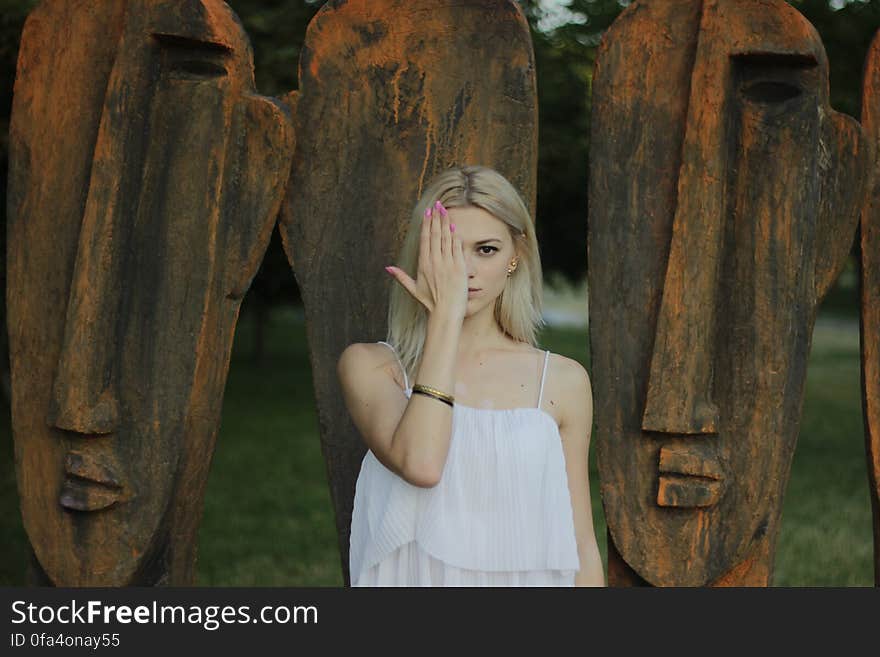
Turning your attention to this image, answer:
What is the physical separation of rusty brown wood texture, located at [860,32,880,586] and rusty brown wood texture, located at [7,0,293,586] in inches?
68.2

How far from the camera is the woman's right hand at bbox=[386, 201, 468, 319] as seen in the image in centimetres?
263

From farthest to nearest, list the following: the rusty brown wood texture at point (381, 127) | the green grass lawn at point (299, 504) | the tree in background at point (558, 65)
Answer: the tree in background at point (558, 65) → the green grass lawn at point (299, 504) → the rusty brown wood texture at point (381, 127)

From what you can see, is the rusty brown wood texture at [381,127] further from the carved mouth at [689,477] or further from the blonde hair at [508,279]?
the carved mouth at [689,477]

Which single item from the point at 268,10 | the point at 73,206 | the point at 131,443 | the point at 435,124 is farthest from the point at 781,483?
the point at 268,10

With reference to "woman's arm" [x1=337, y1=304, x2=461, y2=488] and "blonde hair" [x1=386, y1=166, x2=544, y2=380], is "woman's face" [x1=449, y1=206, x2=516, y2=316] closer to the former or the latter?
"blonde hair" [x1=386, y1=166, x2=544, y2=380]

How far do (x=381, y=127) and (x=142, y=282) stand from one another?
2.91ft

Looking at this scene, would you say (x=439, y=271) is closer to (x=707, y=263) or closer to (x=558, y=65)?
(x=707, y=263)

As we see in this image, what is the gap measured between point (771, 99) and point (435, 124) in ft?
3.35

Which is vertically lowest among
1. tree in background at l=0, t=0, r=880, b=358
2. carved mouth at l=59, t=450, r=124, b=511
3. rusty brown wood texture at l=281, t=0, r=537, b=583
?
carved mouth at l=59, t=450, r=124, b=511

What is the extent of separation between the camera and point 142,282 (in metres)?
3.46

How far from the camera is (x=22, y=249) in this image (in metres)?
3.57

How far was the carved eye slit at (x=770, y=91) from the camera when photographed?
3434 millimetres

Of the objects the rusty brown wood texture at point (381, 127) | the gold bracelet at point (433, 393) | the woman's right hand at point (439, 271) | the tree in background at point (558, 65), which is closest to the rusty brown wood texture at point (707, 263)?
the rusty brown wood texture at point (381, 127)

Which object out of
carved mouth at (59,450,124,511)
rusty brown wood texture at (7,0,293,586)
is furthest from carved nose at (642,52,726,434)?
carved mouth at (59,450,124,511)
